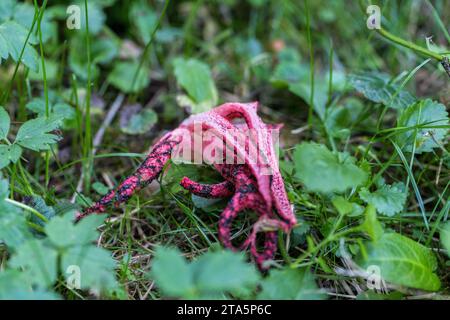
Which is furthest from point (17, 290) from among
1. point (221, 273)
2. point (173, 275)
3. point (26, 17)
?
point (26, 17)

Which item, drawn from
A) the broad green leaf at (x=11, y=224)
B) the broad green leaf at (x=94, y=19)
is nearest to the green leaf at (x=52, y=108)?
the broad green leaf at (x=11, y=224)

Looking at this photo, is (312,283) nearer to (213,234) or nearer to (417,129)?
(213,234)

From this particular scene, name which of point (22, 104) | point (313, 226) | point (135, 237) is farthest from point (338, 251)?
point (22, 104)

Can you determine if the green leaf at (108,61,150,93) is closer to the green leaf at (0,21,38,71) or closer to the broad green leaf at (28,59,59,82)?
the broad green leaf at (28,59,59,82)

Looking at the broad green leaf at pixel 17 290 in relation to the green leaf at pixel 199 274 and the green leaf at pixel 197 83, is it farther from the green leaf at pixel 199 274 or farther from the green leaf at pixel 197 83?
the green leaf at pixel 197 83

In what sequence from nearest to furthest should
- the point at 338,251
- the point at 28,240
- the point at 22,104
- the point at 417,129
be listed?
the point at 28,240, the point at 338,251, the point at 417,129, the point at 22,104

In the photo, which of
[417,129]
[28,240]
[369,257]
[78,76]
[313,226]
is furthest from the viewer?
[78,76]
